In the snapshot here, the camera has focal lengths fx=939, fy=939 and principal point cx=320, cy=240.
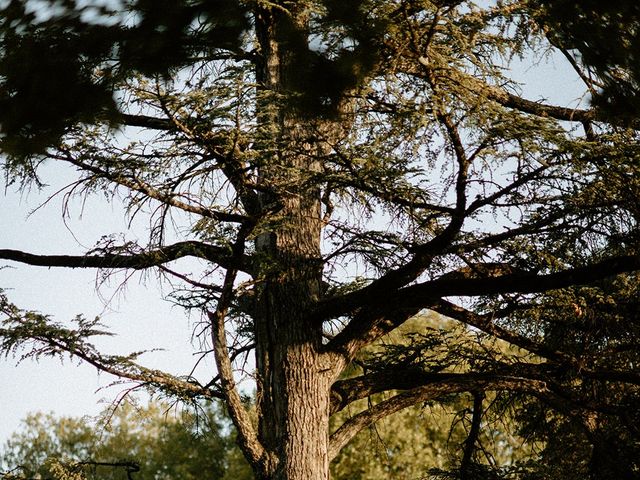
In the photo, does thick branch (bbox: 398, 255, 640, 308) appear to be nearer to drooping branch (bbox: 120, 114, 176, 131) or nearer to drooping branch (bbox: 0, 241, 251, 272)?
drooping branch (bbox: 0, 241, 251, 272)

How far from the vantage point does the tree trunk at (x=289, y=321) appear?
28.8ft

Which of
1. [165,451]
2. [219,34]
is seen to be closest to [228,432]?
[165,451]

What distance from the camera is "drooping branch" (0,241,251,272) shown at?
8.58 m

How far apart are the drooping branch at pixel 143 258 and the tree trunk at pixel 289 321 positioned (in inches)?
15.9

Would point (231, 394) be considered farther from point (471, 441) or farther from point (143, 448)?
point (143, 448)

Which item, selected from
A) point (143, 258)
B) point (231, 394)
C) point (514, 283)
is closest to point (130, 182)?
point (143, 258)

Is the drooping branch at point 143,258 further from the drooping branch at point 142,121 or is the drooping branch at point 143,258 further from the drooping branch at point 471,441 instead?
the drooping branch at point 471,441

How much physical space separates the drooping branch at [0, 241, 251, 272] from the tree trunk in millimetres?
404

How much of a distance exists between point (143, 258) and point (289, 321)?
168 centimetres

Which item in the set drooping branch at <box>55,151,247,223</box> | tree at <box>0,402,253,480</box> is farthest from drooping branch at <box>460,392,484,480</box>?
tree at <box>0,402,253,480</box>

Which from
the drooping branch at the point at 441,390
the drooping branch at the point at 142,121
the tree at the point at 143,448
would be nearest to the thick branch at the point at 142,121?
the drooping branch at the point at 142,121

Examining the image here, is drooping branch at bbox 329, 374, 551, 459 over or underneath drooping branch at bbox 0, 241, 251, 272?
underneath

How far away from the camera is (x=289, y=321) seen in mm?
9398

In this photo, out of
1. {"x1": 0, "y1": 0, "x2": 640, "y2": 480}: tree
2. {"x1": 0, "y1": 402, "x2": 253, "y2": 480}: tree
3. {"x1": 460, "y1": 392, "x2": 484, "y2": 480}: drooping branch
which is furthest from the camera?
{"x1": 0, "y1": 402, "x2": 253, "y2": 480}: tree
